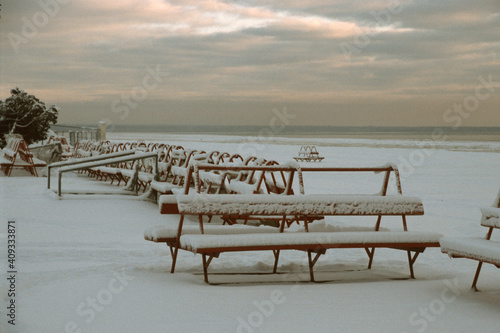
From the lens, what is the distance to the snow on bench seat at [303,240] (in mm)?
5922

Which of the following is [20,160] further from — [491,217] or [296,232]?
[491,217]

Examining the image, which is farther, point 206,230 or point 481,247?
point 206,230

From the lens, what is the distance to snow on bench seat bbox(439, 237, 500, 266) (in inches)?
215

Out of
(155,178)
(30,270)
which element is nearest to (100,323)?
(30,270)

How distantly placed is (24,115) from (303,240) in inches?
1021

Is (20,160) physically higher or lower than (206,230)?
lower

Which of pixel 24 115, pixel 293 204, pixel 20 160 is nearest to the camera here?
pixel 293 204

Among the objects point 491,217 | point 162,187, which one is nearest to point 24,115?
point 162,187

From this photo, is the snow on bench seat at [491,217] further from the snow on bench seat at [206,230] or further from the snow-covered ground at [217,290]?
the snow on bench seat at [206,230]

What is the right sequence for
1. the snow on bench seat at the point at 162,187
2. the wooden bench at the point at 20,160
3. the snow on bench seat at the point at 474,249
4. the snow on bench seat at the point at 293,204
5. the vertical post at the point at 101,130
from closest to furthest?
the snow on bench seat at the point at 474,249
the snow on bench seat at the point at 293,204
the snow on bench seat at the point at 162,187
the wooden bench at the point at 20,160
the vertical post at the point at 101,130

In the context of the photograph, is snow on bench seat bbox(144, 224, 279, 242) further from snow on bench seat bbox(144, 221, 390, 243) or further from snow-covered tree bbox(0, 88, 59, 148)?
snow-covered tree bbox(0, 88, 59, 148)

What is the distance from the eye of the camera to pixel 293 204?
21.4 ft

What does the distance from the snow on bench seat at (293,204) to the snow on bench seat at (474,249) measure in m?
0.82

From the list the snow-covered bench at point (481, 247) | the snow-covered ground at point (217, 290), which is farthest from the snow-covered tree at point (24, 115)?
the snow-covered bench at point (481, 247)
